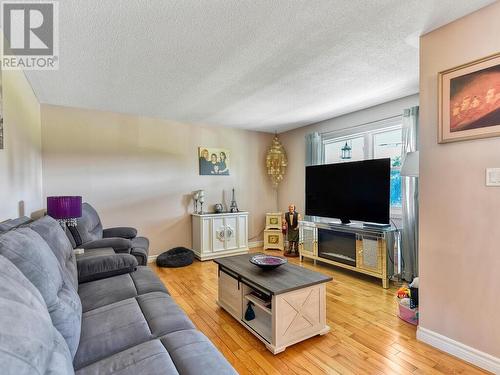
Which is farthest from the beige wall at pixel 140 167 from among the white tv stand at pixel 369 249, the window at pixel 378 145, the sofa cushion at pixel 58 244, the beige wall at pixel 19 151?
the sofa cushion at pixel 58 244

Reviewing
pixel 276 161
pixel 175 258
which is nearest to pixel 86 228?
pixel 175 258

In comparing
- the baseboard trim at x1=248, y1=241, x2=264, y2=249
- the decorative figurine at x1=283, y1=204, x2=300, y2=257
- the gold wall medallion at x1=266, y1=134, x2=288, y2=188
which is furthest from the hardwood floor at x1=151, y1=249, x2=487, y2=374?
the gold wall medallion at x1=266, y1=134, x2=288, y2=188

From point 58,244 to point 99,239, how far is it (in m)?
1.37

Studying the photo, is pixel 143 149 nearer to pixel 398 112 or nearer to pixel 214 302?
pixel 214 302

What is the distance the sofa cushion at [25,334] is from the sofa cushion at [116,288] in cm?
72

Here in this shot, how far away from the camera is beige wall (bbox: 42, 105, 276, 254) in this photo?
3629 mm

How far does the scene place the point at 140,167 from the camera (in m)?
4.14

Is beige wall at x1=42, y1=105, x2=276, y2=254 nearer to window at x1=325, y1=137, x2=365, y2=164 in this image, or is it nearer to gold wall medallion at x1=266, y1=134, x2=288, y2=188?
gold wall medallion at x1=266, y1=134, x2=288, y2=188

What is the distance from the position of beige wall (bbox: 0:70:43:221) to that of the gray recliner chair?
1.55ft

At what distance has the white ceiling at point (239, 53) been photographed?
169 cm

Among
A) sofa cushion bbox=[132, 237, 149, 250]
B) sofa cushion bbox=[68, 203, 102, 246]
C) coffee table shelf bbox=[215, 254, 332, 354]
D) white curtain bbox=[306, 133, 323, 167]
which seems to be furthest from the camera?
white curtain bbox=[306, 133, 323, 167]

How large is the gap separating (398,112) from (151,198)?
3.75 metres

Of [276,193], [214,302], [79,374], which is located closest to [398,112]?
[276,193]

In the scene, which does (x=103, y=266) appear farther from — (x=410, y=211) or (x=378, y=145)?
(x=378, y=145)
